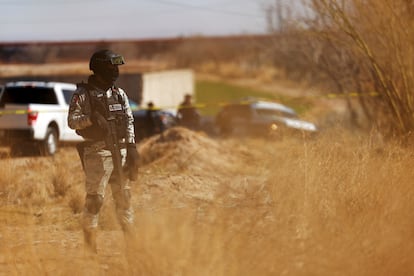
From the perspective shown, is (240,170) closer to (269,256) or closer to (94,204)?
(94,204)

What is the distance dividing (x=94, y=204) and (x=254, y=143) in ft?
42.8

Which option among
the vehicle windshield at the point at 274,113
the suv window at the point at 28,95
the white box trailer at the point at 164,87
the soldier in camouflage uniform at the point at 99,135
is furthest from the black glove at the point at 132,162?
the white box trailer at the point at 164,87

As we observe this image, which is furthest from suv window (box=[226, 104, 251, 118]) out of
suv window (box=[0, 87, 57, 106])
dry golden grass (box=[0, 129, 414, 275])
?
dry golden grass (box=[0, 129, 414, 275])

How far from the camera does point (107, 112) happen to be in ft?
26.0

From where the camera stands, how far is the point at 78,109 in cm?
786

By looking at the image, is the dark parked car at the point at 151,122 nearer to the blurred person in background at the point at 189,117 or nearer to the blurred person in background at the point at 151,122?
the blurred person in background at the point at 151,122

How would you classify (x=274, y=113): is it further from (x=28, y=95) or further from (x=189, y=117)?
(x=28, y=95)

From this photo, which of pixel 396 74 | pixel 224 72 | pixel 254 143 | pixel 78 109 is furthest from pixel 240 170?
pixel 224 72

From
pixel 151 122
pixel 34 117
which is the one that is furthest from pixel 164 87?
pixel 34 117

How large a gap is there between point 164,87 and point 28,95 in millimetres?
17732

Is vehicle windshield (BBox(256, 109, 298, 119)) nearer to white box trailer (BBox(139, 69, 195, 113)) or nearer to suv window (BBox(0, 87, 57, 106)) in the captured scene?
white box trailer (BBox(139, 69, 195, 113))

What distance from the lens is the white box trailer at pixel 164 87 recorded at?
33.2 meters

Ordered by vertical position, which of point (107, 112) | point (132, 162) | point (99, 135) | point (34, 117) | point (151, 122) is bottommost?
point (151, 122)

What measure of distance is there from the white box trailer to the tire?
1054 centimetres
